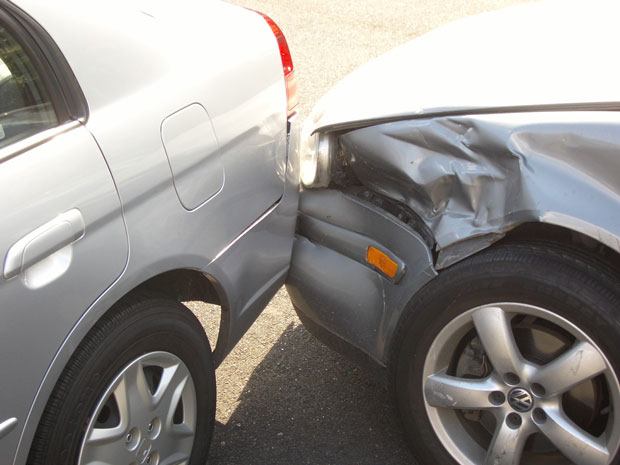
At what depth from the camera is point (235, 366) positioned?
10.7 feet

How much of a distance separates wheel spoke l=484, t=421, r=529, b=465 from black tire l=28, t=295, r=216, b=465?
89 centimetres

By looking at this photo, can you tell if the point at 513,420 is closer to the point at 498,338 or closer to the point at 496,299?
the point at 498,338

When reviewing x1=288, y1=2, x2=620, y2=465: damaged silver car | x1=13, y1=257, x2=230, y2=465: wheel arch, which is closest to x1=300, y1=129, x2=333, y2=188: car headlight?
x1=288, y1=2, x2=620, y2=465: damaged silver car

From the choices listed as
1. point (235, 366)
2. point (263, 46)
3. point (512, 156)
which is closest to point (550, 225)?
point (512, 156)

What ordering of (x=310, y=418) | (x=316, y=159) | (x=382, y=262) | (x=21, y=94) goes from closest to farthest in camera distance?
1. (x=21, y=94)
2. (x=382, y=262)
3. (x=316, y=159)
4. (x=310, y=418)

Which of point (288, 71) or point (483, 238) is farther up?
point (288, 71)

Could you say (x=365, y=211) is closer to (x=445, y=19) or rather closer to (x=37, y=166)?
(x=37, y=166)

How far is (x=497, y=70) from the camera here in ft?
8.25

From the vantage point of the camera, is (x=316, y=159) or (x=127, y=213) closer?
(x=127, y=213)

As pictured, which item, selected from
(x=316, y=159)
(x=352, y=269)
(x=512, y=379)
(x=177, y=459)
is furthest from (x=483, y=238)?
(x=177, y=459)

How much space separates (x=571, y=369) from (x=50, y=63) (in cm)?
156

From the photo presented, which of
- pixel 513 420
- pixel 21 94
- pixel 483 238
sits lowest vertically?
pixel 513 420

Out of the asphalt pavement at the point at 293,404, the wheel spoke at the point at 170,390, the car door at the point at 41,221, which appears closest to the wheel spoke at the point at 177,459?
the wheel spoke at the point at 170,390

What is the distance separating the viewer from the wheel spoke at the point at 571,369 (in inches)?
86.7
